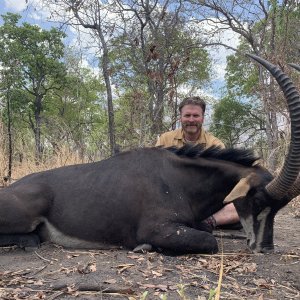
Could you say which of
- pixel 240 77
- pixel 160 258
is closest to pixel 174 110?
pixel 160 258

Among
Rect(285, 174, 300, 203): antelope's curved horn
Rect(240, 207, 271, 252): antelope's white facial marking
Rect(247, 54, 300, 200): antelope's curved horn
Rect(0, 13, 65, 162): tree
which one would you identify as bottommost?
Rect(240, 207, 271, 252): antelope's white facial marking

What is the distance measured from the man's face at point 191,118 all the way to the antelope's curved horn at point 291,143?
2.09 m

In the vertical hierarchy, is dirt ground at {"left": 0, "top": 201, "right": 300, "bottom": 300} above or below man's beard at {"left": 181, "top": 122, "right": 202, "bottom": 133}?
below

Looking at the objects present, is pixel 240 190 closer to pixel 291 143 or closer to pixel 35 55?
pixel 291 143

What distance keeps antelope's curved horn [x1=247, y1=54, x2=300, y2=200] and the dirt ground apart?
2.12 feet

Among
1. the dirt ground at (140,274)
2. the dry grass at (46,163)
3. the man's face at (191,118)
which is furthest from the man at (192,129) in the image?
the dry grass at (46,163)

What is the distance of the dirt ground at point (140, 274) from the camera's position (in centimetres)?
348

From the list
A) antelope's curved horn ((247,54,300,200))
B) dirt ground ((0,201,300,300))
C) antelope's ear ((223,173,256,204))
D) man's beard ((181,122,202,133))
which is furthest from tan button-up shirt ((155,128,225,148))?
antelope's curved horn ((247,54,300,200))

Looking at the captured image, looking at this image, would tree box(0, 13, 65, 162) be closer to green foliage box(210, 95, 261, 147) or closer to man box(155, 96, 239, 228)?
green foliage box(210, 95, 261, 147)

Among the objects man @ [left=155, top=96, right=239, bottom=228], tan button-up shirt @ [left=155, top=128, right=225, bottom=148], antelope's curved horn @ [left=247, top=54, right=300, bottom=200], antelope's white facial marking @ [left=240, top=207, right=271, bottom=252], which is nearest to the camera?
antelope's curved horn @ [left=247, top=54, right=300, bottom=200]

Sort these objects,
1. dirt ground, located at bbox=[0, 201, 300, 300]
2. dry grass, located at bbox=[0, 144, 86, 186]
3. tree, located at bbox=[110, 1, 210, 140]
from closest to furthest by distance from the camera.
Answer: dirt ground, located at bbox=[0, 201, 300, 300] < dry grass, located at bbox=[0, 144, 86, 186] < tree, located at bbox=[110, 1, 210, 140]

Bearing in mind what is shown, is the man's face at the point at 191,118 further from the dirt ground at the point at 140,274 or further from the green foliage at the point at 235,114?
the green foliage at the point at 235,114

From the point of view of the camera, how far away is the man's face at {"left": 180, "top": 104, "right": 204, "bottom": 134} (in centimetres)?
664

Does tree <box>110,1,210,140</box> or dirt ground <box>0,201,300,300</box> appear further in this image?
tree <box>110,1,210,140</box>
